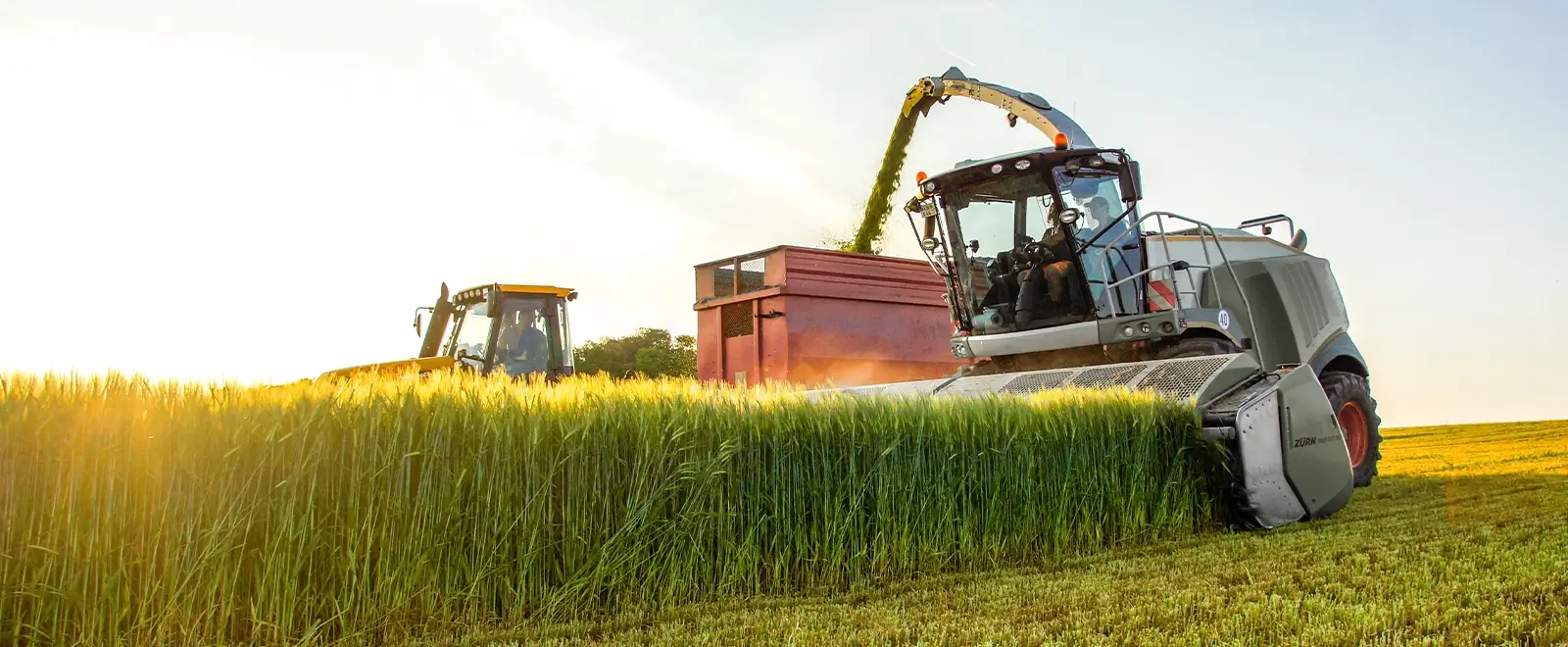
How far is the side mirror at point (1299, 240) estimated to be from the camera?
30.1 ft

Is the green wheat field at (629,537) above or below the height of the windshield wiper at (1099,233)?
below

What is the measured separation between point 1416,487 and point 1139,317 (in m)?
3.26

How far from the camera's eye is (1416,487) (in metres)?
8.53

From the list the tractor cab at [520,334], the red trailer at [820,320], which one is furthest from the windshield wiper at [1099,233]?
the tractor cab at [520,334]

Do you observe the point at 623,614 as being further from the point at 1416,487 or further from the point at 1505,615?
the point at 1416,487

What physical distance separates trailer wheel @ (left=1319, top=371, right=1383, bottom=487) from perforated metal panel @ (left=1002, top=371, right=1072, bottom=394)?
235cm

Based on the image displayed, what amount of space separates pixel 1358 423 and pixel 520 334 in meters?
6.97

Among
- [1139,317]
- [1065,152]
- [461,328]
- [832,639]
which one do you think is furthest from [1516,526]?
[461,328]

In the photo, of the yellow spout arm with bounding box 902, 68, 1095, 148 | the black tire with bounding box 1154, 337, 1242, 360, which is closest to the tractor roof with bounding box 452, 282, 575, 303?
the yellow spout arm with bounding box 902, 68, 1095, 148

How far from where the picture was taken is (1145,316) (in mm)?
7262

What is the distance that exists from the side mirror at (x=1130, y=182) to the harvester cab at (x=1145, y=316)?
10mm

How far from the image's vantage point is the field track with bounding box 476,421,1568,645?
140 inches

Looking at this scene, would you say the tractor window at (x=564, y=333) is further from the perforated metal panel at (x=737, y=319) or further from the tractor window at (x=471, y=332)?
the perforated metal panel at (x=737, y=319)

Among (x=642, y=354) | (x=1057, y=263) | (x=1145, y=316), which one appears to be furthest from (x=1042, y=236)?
(x=642, y=354)
